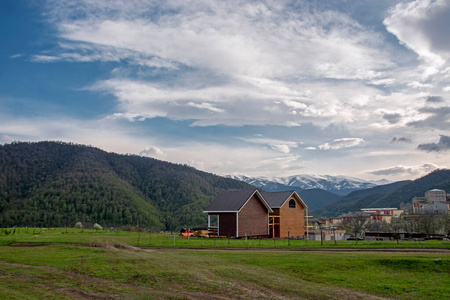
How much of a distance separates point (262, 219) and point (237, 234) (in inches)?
229

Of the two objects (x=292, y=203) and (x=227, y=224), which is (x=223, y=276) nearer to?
(x=227, y=224)

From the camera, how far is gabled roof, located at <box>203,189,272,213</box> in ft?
153

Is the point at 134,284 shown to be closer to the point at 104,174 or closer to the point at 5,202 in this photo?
the point at 5,202

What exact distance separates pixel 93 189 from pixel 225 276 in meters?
128

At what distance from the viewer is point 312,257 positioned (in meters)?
22.5

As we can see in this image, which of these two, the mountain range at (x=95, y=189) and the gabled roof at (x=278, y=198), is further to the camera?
the mountain range at (x=95, y=189)

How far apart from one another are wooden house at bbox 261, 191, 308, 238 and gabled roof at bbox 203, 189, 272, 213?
6.51 ft

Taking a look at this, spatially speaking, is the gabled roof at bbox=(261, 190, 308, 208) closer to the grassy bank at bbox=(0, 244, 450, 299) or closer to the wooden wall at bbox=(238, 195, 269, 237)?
the wooden wall at bbox=(238, 195, 269, 237)

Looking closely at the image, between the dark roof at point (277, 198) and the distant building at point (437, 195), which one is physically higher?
the distant building at point (437, 195)

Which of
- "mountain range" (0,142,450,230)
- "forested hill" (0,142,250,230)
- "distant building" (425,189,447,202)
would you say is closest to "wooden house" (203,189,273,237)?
"mountain range" (0,142,450,230)

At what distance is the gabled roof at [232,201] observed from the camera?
46750mm

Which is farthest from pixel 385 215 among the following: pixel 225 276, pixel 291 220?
pixel 225 276

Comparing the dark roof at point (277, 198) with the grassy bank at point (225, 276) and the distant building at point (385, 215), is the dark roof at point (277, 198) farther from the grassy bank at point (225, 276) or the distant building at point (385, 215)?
the distant building at point (385, 215)

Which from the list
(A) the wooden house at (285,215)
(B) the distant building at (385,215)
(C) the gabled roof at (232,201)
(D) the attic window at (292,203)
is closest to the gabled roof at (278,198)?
(A) the wooden house at (285,215)
